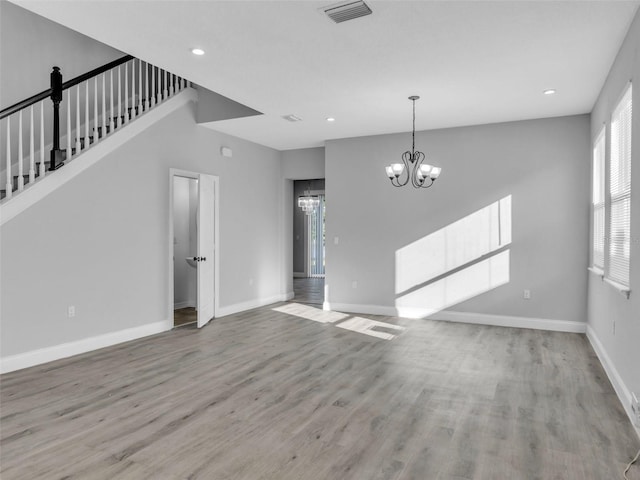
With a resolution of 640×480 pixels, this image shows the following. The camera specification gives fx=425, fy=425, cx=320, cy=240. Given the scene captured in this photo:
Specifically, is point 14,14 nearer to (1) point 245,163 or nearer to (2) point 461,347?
(1) point 245,163

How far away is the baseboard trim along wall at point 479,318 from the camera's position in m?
5.65

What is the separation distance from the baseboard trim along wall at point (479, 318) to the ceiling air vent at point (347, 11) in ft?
15.0

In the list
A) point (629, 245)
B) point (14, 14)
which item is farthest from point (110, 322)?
point (629, 245)

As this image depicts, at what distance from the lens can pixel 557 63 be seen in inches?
153

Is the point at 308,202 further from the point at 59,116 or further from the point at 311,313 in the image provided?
the point at 59,116

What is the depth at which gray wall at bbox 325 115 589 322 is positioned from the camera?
18.5 ft

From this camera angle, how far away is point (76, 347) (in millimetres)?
4508


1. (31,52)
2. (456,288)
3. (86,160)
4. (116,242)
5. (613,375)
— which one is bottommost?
(613,375)

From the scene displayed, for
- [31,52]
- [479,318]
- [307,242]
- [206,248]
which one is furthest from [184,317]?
[307,242]

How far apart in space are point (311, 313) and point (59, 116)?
4.38 m

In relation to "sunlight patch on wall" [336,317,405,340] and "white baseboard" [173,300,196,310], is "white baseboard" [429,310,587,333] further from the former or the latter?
"white baseboard" [173,300,196,310]

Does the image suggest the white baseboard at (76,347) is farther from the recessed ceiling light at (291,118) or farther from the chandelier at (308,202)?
the chandelier at (308,202)

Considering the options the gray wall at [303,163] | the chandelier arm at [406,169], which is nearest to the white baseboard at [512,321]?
the chandelier arm at [406,169]

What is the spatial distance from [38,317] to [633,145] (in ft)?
17.3
